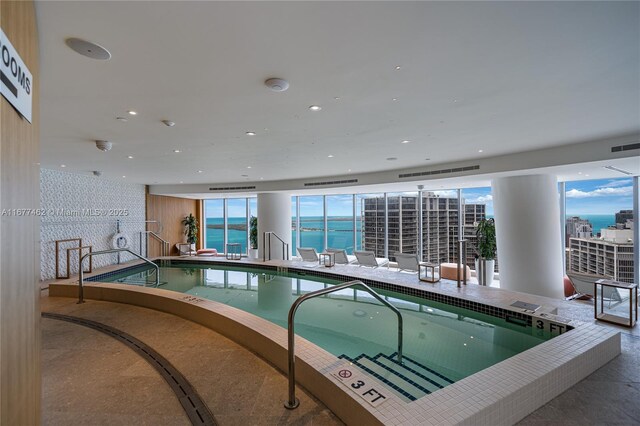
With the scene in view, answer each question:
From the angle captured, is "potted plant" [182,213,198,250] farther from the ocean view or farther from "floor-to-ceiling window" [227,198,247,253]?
"floor-to-ceiling window" [227,198,247,253]

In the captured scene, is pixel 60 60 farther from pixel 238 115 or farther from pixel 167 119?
pixel 238 115

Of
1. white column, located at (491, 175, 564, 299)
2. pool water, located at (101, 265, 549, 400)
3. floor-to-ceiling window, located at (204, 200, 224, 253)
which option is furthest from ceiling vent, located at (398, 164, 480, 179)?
floor-to-ceiling window, located at (204, 200, 224, 253)

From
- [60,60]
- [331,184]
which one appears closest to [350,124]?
[60,60]

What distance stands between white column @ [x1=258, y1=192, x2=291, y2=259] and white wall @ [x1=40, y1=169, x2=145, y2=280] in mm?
4149

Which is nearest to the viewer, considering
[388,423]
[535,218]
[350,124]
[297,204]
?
[388,423]

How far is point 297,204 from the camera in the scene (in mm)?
12758

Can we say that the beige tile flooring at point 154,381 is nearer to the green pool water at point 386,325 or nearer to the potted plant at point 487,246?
the green pool water at point 386,325

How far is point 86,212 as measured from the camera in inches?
303

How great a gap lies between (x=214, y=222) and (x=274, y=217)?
17.4 feet

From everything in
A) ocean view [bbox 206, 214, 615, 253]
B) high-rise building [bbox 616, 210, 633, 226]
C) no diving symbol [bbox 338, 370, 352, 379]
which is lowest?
no diving symbol [bbox 338, 370, 352, 379]

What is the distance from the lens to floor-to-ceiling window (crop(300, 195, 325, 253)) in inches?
489

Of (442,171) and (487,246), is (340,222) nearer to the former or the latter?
(487,246)

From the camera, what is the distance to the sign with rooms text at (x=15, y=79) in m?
0.92

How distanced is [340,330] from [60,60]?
12.7 feet
